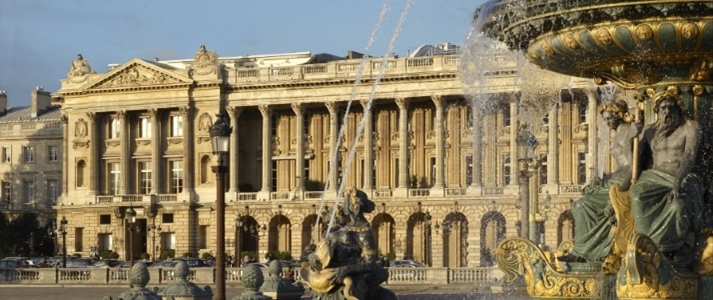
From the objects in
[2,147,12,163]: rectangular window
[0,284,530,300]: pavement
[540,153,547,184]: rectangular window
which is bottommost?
[0,284,530,300]: pavement

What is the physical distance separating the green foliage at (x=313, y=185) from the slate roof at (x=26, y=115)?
22.9 m

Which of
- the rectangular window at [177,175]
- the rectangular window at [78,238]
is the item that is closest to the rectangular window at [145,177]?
the rectangular window at [177,175]

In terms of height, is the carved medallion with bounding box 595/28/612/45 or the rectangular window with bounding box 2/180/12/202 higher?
the carved medallion with bounding box 595/28/612/45

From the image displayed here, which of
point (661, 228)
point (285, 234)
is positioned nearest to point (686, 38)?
point (661, 228)

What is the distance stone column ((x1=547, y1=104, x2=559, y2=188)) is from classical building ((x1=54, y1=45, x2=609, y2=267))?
0.12 m

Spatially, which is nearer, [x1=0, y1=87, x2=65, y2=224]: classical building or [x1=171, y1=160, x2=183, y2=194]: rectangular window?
[x1=171, y1=160, x2=183, y2=194]: rectangular window

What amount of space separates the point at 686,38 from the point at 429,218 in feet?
250

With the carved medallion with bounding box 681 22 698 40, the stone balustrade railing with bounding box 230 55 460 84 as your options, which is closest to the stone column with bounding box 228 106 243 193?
the stone balustrade railing with bounding box 230 55 460 84

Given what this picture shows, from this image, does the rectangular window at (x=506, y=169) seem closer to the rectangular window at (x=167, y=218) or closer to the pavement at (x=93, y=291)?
the rectangular window at (x=167, y=218)

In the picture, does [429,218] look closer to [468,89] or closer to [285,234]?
[285,234]

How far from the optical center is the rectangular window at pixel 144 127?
325 ft

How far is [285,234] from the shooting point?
95250mm

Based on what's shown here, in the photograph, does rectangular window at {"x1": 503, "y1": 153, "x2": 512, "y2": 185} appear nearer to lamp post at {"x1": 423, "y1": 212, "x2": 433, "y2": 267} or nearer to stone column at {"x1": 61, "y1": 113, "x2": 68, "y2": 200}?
lamp post at {"x1": 423, "y1": 212, "x2": 433, "y2": 267}

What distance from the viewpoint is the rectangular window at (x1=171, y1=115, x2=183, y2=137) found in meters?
97.6
